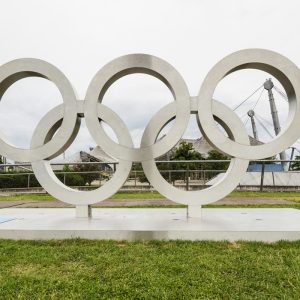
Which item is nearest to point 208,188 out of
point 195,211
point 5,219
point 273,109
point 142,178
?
point 195,211

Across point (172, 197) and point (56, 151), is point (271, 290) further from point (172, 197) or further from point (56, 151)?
point (56, 151)

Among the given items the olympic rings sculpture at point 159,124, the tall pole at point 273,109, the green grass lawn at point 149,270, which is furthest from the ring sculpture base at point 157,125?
the tall pole at point 273,109

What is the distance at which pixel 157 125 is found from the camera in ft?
22.6

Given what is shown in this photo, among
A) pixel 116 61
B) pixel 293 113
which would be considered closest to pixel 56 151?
pixel 116 61

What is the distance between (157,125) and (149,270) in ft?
Answer: 11.2

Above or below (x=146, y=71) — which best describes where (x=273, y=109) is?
above

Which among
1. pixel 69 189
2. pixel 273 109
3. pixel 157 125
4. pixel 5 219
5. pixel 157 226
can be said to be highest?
pixel 273 109

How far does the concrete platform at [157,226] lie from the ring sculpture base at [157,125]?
0.53m

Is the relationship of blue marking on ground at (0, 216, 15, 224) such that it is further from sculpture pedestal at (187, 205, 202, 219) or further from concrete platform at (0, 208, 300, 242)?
Answer: sculpture pedestal at (187, 205, 202, 219)

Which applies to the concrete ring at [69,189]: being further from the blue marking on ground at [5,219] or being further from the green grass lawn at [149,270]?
the green grass lawn at [149,270]

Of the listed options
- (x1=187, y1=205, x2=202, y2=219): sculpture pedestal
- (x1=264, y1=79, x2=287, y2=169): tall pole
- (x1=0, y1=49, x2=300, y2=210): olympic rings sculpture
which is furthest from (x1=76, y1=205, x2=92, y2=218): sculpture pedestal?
(x1=264, y1=79, x2=287, y2=169): tall pole

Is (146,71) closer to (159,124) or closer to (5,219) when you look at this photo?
(159,124)

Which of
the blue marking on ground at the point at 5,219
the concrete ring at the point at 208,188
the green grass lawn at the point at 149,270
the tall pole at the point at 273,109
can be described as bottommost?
the blue marking on ground at the point at 5,219

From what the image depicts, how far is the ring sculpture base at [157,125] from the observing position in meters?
6.87
